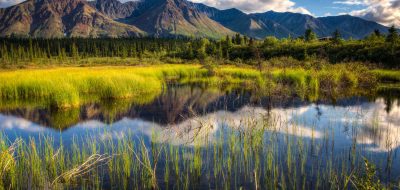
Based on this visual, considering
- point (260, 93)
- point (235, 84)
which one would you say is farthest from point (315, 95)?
point (235, 84)

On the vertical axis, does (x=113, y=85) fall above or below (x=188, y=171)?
above

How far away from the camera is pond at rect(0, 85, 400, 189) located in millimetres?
9531

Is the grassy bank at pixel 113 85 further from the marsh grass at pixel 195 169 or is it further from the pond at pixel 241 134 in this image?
the marsh grass at pixel 195 169

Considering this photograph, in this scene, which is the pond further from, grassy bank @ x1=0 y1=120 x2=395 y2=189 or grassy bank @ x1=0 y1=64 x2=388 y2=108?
grassy bank @ x1=0 y1=64 x2=388 y2=108

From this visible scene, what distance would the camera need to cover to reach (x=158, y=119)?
61.3 feet

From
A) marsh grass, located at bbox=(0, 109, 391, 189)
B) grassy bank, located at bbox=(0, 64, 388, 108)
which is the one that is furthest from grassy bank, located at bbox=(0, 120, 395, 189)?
grassy bank, located at bbox=(0, 64, 388, 108)

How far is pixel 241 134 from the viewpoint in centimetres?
1329

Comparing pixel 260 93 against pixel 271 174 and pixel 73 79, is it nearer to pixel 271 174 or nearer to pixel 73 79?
pixel 73 79

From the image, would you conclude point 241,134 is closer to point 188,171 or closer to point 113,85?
point 188,171

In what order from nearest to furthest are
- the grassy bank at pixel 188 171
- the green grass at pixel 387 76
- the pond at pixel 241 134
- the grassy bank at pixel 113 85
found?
1. the grassy bank at pixel 188 171
2. the pond at pixel 241 134
3. the grassy bank at pixel 113 85
4. the green grass at pixel 387 76

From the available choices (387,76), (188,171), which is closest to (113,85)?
(188,171)

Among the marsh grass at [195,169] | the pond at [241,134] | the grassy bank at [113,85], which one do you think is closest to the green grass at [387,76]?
the grassy bank at [113,85]

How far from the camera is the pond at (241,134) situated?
9.53 m

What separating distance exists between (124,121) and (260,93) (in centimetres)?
1275
